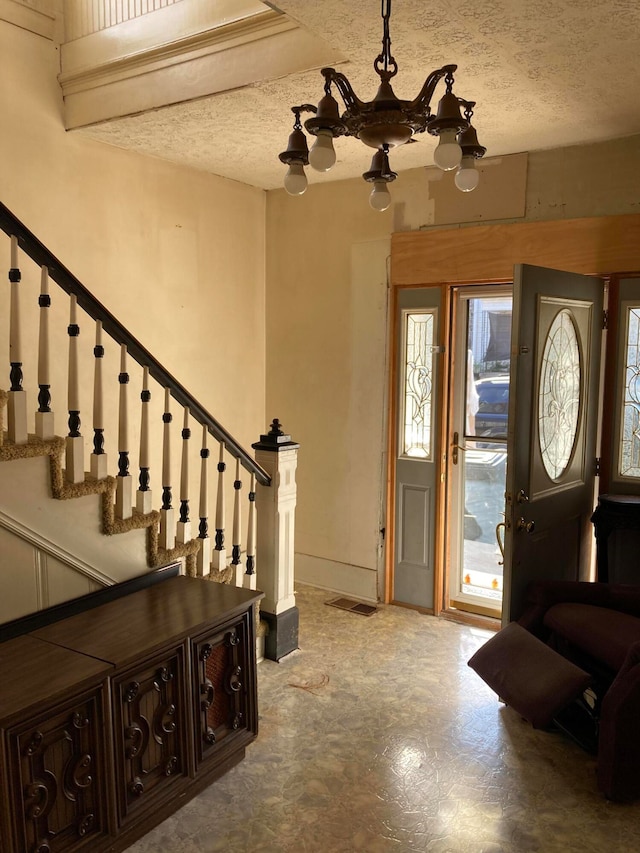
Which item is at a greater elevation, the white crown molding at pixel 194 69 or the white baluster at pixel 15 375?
the white crown molding at pixel 194 69

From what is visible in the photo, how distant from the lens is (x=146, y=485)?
313 cm

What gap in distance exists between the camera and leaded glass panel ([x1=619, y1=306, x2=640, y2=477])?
12.7 feet

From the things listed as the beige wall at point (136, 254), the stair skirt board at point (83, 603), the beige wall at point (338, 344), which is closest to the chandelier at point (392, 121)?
the beige wall at point (136, 254)

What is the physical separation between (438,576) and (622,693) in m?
2.01

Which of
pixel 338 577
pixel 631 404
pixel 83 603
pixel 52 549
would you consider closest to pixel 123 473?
pixel 52 549

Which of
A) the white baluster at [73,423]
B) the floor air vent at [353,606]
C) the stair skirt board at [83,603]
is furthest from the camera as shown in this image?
the floor air vent at [353,606]

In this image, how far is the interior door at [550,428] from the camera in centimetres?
344

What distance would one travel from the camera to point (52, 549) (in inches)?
108

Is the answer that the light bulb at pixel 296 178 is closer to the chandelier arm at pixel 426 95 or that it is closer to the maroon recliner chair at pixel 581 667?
the chandelier arm at pixel 426 95

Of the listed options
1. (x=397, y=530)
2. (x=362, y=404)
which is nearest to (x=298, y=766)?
(x=397, y=530)

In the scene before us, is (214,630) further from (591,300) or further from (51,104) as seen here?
(51,104)

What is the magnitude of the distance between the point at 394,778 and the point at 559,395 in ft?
6.83

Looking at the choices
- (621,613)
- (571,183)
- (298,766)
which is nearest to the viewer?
(298,766)

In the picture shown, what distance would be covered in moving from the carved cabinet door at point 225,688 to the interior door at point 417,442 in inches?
77.4
